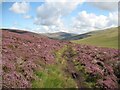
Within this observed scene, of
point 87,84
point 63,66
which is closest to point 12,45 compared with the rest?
point 63,66

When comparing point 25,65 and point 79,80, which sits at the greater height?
point 25,65

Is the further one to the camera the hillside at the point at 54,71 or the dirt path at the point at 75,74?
the dirt path at the point at 75,74

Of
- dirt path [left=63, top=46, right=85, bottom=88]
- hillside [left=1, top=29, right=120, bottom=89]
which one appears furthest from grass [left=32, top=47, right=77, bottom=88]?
dirt path [left=63, top=46, right=85, bottom=88]

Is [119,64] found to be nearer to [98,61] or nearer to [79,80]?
[98,61]

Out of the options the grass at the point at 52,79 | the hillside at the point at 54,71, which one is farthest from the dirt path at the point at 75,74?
the grass at the point at 52,79

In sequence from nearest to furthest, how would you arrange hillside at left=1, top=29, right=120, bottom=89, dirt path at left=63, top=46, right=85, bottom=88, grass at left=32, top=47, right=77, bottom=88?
hillside at left=1, top=29, right=120, bottom=89 < grass at left=32, top=47, right=77, bottom=88 < dirt path at left=63, top=46, right=85, bottom=88

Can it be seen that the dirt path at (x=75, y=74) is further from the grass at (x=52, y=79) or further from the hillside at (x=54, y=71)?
the grass at (x=52, y=79)

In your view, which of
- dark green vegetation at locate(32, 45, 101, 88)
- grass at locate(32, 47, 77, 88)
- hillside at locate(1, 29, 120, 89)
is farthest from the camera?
dark green vegetation at locate(32, 45, 101, 88)

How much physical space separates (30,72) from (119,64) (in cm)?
1289

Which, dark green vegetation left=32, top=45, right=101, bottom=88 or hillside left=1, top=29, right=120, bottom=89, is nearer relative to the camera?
hillside left=1, top=29, right=120, bottom=89

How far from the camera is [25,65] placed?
81.7ft

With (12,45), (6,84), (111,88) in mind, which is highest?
(12,45)

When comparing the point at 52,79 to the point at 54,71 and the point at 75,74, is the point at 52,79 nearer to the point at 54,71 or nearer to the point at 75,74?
the point at 54,71

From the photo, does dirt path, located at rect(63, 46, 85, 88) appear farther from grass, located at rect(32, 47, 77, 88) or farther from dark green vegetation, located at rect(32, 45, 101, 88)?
grass, located at rect(32, 47, 77, 88)
